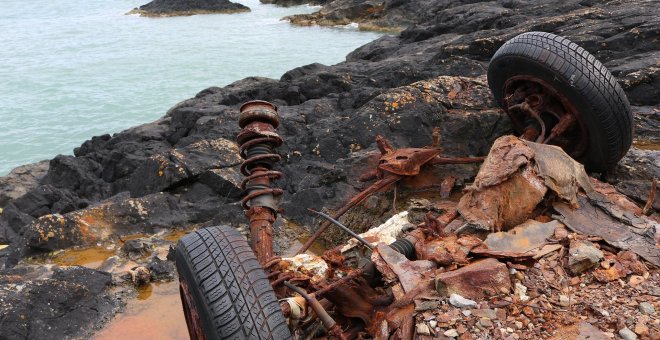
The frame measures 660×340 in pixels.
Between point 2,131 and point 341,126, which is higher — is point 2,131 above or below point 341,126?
below

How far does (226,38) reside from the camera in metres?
28.9

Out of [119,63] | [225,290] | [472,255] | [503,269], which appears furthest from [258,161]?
[119,63]

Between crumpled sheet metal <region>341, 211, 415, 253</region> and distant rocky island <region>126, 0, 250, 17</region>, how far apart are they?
3841 centimetres

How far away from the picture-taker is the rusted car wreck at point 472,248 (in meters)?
2.51

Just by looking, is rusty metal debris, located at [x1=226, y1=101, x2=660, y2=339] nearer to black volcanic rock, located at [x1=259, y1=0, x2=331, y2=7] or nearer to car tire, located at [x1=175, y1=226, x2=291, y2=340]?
car tire, located at [x1=175, y1=226, x2=291, y2=340]

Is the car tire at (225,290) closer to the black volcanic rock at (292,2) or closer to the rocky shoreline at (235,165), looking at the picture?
the rocky shoreline at (235,165)

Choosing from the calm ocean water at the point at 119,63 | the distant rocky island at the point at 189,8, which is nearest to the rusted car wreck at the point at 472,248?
the calm ocean water at the point at 119,63

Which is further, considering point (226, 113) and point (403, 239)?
point (226, 113)

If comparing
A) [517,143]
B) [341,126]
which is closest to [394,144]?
[341,126]

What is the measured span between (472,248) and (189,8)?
1573 inches

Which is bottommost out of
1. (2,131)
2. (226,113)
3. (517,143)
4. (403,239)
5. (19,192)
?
(2,131)

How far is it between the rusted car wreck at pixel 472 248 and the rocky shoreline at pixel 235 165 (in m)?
1.01

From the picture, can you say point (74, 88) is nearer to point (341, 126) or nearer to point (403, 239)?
point (341, 126)

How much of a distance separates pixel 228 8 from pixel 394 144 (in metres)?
36.6
